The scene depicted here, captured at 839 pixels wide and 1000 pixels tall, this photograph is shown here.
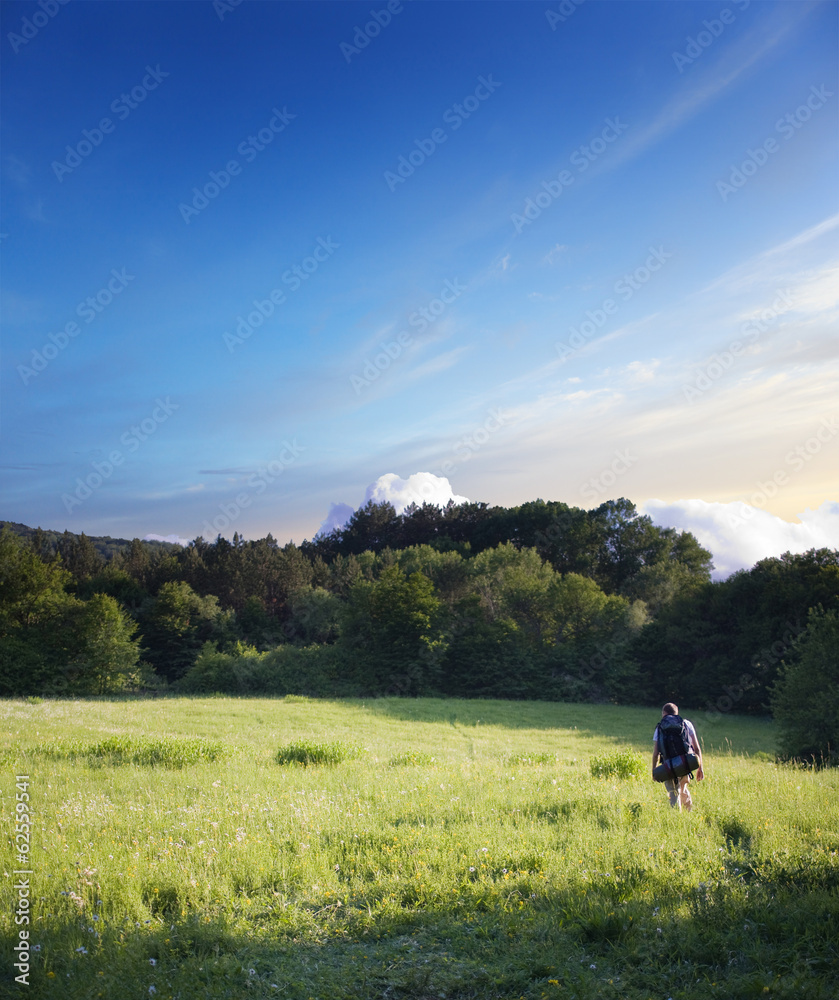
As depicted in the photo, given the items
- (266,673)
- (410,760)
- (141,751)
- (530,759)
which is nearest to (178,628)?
(266,673)

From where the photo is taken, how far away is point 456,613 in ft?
152

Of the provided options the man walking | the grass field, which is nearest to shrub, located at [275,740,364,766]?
the grass field

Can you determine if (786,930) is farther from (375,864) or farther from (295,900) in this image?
(295,900)

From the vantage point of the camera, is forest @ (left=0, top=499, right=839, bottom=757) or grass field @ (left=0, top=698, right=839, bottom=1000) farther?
forest @ (left=0, top=499, right=839, bottom=757)

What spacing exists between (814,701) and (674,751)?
15.1 meters

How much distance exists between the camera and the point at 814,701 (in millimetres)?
20188

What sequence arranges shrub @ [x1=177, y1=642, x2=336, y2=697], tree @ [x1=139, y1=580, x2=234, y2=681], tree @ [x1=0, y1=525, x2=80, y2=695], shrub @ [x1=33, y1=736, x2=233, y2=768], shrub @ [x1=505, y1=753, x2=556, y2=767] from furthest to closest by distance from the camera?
tree @ [x1=139, y1=580, x2=234, y2=681] → shrub @ [x1=177, y1=642, x2=336, y2=697] → tree @ [x1=0, y1=525, x2=80, y2=695] → shrub @ [x1=505, y1=753, x2=556, y2=767] → shrub @ [x1=33, y1=736, x2=233, y2=768]

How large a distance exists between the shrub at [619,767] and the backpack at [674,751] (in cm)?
291

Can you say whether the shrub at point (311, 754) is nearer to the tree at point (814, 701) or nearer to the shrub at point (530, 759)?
the shrub at point (530, 759)

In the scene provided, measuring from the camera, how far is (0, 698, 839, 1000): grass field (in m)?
4.45

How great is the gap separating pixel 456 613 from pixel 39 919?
42.0 meters

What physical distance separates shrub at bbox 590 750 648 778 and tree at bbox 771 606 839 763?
1042 cm

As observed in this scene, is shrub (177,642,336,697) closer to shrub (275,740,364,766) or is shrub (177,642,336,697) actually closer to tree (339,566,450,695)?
tree (339,566,450,695)

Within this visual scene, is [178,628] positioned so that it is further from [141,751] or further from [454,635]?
[141,751]
